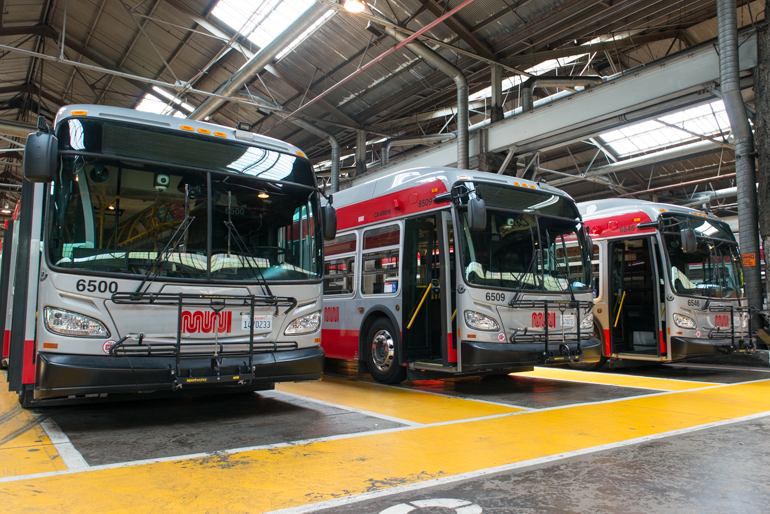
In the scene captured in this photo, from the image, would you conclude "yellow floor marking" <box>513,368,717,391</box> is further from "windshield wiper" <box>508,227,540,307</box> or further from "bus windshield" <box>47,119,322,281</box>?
"bus windshield" <box>47,119,322,281</box>

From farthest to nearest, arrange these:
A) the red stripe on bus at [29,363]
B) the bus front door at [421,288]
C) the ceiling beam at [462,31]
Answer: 1. the ceiling beam at [462,31]
2. the bus front door at [421,288]
3. the red stripe on bus at [29,363]

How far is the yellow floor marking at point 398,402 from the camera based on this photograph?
6102 millimetres

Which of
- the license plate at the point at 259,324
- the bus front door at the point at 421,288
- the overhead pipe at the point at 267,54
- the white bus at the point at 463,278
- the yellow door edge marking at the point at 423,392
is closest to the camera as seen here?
the license plate at the point at 259,324

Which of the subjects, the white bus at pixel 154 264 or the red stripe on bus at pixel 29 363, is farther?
the red stripe on bus at pixel 29 363

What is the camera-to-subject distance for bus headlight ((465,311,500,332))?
7121 mm

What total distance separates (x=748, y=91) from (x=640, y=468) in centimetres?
1747

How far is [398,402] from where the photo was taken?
6.89 meters

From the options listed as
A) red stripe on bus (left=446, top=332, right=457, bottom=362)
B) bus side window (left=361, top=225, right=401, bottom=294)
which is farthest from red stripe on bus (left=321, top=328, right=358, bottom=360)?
red stripe on bus (left=446, top=332, right=457, bottom=362)

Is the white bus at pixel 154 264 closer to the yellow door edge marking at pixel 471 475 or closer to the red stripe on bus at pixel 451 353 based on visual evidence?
the red stripe on bus at pixel 451 353

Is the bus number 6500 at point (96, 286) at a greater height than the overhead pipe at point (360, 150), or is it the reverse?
the overhead pipe at point (360, 150)

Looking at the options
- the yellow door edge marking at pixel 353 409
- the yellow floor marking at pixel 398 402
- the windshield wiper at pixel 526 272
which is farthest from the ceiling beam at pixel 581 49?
the yellow door edge marking at pixel 353 409

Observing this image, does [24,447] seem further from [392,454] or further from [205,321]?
[392,454]

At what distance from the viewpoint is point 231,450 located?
4.47m

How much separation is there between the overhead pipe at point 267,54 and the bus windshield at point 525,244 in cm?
794
